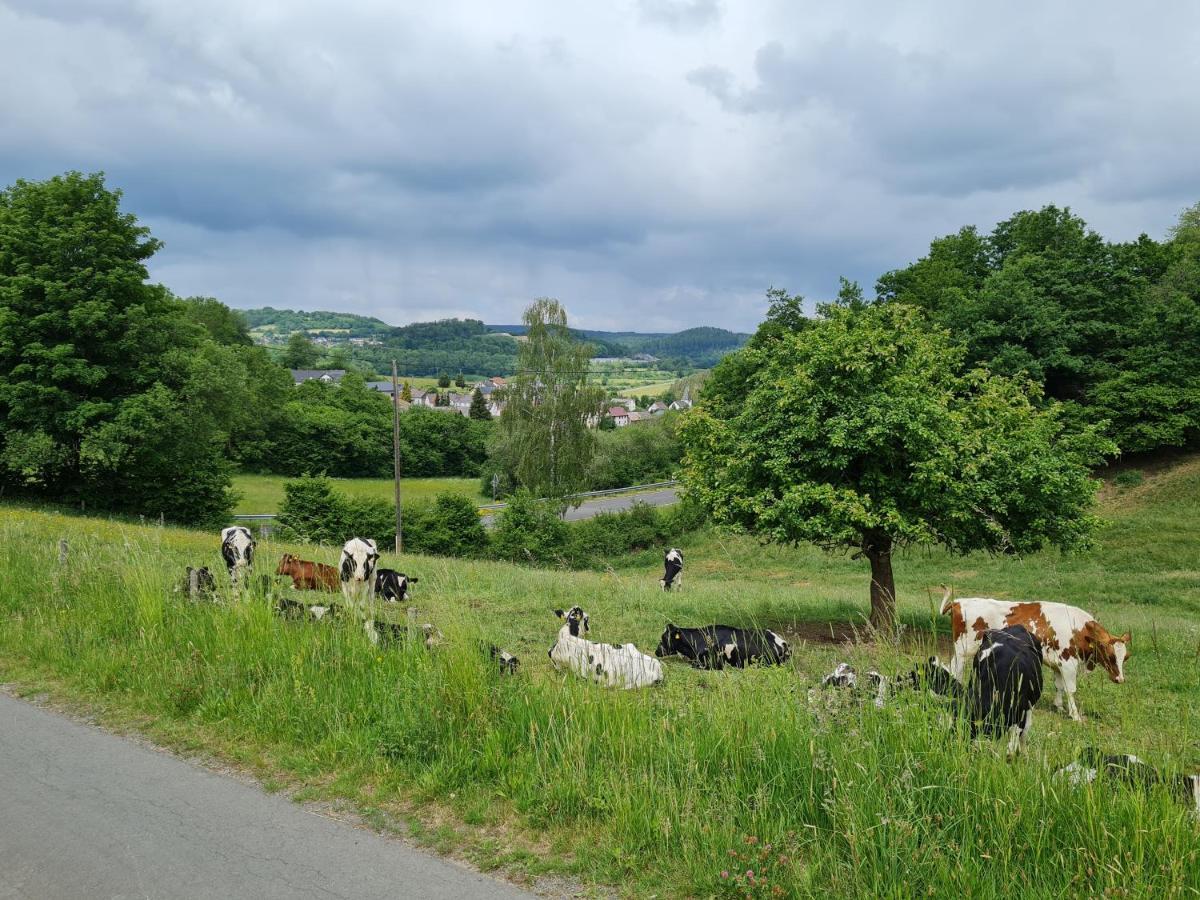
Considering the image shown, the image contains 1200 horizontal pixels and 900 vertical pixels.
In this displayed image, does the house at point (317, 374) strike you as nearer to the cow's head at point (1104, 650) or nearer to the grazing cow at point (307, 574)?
the grazing cow at point (307, 574)

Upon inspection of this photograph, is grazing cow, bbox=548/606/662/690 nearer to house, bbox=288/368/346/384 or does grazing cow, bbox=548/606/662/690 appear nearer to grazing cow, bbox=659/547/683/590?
grazing cow, bbox=659/547/683/590

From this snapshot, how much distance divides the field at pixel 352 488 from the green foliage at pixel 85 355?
24320 mm

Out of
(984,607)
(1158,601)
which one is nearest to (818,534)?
(984,607)

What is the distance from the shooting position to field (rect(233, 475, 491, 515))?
6788cm

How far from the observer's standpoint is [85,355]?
3725cm

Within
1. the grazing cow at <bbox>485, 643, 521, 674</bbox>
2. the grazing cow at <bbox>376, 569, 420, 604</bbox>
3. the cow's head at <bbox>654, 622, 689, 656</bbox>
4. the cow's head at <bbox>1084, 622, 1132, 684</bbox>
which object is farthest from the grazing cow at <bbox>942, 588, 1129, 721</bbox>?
the grazing cow at <bbox>376, 569, 420, 604</bbox>

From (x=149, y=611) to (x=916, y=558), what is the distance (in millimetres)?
35759

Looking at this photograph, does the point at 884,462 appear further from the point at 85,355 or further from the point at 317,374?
the point at 317,374

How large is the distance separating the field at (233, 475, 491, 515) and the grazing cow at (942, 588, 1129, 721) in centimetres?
5609

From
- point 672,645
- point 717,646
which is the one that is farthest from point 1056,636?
point 672,645

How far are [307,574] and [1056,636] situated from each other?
11.9 m

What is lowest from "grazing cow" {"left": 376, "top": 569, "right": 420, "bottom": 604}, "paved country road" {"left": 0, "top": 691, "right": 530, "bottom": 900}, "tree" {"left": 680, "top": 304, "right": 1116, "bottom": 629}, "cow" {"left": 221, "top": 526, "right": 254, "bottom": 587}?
"grazing cow" {"left": 376, "top": 569, "right": 420, "bottom": 604}

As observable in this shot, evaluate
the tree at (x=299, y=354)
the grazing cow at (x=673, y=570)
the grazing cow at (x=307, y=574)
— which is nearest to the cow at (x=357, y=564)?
the grazing cow at (x=307, y=574)

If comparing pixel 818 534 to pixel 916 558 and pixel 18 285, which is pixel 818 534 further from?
pixel 18 285
